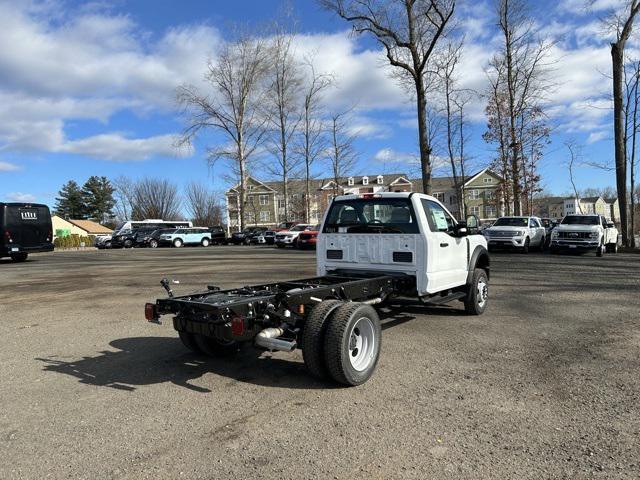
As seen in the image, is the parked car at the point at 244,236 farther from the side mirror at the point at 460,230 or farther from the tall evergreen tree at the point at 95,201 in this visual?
the tall evergreen tree at the point at 95,201

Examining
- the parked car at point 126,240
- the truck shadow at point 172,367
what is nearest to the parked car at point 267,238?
the parked car at point 126,240

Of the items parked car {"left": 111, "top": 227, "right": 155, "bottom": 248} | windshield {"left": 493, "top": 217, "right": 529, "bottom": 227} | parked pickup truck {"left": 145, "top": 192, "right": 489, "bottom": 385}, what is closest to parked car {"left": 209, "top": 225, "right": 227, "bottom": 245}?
parked car {"left": 111, "top": 227, "right": 155, "bottom": 248}

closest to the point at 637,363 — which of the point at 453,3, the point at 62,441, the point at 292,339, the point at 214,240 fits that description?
the point at 292,339

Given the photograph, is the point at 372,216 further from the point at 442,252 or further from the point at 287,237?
the point at 287,237

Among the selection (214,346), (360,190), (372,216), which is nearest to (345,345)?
(214,346)

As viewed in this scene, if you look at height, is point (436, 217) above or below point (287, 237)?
above

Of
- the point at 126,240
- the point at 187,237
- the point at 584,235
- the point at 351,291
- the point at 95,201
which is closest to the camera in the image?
the point at 351,291

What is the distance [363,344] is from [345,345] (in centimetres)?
58

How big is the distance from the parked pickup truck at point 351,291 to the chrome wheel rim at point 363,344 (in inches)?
0.4

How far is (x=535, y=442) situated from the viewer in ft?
11.3

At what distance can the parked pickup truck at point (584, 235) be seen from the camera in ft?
65.4

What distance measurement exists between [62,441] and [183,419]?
0.88 meters

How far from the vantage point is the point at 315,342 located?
448cm

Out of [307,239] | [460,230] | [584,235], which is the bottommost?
[584,235]
